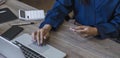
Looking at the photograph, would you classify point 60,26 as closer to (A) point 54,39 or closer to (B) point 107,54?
(A) point 54,39

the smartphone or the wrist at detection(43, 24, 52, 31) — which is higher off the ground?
the wrist at detection(43, 24, 52, 31)

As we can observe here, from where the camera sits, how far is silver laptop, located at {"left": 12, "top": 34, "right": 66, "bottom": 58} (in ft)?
3.63

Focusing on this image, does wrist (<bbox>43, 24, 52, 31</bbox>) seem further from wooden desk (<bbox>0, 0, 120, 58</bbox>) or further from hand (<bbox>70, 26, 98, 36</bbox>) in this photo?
hand (<bbox>70, 26, 98, 36</bbox>)

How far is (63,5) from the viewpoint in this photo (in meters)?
1.41

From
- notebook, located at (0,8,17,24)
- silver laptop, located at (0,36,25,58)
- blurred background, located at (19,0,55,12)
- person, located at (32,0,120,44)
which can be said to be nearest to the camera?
silver laptop, located at (0,36,25,58)

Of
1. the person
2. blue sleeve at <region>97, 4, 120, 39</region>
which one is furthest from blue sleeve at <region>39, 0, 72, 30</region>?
blue sleeve at <region>97, 4, 120, 39</region>

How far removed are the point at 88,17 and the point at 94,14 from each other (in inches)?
2.2

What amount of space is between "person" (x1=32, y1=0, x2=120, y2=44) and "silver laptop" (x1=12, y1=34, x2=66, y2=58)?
36mm

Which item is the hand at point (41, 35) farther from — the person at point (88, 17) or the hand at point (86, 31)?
the hand at point (86, 31)

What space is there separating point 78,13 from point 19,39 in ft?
1.57

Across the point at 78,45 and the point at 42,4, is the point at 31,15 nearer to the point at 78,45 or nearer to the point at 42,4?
the point at 78,45

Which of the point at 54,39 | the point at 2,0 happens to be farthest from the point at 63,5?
the point at 2,0

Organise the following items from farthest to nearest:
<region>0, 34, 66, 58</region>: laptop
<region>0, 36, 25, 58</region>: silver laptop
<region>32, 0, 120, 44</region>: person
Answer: <region>32, 0, 120, 44</region>: person < <region>0, 34, 66, 58</region>: laptop < <region>0, 36, 25, 58</region>: silver laptop

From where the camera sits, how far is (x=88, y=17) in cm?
147
